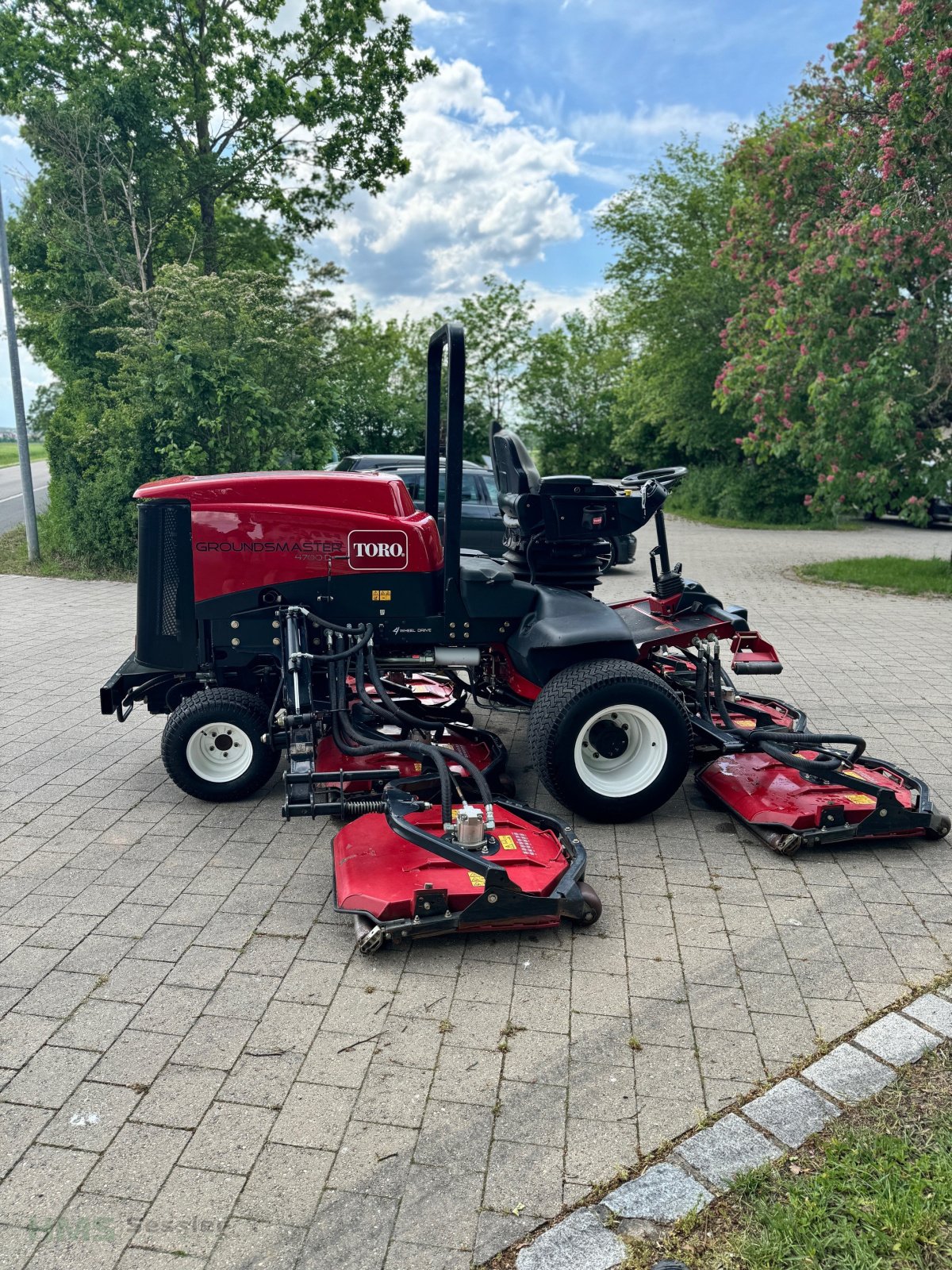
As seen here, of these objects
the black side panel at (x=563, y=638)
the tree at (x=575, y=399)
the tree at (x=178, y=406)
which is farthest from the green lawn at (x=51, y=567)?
the tree at (x=575, y=399)

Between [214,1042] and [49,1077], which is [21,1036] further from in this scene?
[214,1042]

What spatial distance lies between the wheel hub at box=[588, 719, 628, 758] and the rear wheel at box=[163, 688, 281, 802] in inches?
69.6

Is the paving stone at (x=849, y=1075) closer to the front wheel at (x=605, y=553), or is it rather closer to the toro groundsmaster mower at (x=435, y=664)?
the toro groundsmaster mower at (x=435, y=664)

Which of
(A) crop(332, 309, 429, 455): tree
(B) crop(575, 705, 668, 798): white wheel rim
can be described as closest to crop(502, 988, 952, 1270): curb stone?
(B) crop(575, 705, 668, 798): white wheel rim

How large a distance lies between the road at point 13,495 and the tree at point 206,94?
5.45m

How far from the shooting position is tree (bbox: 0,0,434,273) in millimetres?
15383

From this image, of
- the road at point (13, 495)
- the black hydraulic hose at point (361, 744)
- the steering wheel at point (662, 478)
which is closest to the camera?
the black hydraulic hose at point (361, 744)

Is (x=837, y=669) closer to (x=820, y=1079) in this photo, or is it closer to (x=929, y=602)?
(x=929, y=602)

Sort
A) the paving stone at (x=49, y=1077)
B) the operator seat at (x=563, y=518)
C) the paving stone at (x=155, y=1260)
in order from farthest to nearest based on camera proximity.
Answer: the operator seat at (x=563, y=518), the paving stone at (x=49, y=1077), the paving stone at (x=155, y=1260)

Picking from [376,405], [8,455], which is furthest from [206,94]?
[8,455]

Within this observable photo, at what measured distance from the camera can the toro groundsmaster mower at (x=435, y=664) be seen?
470 cm

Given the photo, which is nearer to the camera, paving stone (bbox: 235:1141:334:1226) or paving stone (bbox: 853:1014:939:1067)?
paving stone (bbox: 235:1141:334:1226)

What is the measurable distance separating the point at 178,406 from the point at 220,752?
8242 mm

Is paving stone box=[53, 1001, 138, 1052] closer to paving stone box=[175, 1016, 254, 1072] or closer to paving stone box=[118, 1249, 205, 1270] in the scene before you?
paving stone box=[175, 1016, 254, 1072]
